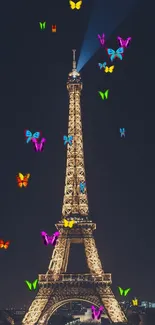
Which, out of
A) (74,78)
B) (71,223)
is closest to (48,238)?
(71,223)

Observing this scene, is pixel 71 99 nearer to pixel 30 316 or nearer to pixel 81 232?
pixel 81 232

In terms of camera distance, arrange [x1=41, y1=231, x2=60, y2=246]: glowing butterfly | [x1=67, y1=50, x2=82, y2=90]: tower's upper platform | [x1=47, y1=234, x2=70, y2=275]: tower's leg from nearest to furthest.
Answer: [x1=41, y1=231, x2=60, y2=246]: glowing butterfly → [x1=47, y1=234, x2=70, y2=275]: tower's leg → [x1=67, y1=50, x2=82, y2=90]: tower's upper platform

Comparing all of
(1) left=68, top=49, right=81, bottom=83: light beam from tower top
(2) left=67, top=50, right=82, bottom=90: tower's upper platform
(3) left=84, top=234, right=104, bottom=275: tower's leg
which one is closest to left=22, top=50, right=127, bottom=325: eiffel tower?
(3) left=84, top=234, right=104, bottom=275: tower's leg

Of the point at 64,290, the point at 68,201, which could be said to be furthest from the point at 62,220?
the point at 64,290

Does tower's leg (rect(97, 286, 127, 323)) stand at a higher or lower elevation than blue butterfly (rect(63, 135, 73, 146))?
lower

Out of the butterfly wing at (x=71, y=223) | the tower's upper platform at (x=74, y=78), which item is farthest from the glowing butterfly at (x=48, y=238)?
the tower's upper platform at (x=74, y=78)

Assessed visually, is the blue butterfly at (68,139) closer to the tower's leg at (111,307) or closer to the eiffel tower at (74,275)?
the eiffel tower at (74,275)

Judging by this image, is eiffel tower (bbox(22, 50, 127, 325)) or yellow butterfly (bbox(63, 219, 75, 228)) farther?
yellow butterfly (bbox(63, 219, 75, 228))

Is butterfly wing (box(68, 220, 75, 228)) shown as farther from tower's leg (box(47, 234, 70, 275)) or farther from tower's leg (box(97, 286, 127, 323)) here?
tower's leg (box(97, 286, 127, 323))
